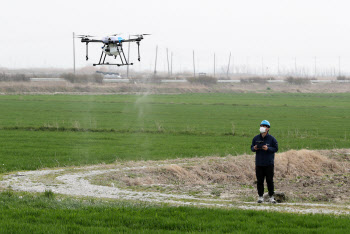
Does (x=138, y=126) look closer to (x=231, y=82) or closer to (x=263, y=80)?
(x=231, y=82)

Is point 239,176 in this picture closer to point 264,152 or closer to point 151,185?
point 151,185

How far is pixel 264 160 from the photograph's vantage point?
63.4 feet

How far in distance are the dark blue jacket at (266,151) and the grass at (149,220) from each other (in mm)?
2707

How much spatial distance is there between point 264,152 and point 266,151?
82mm

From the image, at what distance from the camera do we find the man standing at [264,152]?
19047mm

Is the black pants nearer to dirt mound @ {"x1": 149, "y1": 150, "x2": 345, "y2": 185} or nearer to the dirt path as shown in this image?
the dirt path

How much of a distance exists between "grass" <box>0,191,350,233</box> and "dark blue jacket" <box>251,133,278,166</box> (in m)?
2.71

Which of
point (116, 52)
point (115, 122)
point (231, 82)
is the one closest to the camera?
point (116, 52)

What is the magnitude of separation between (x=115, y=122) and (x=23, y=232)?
49.8m

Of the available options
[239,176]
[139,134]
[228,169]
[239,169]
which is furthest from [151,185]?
[139,134]

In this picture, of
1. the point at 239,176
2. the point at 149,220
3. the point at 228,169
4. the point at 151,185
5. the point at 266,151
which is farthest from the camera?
the point at 228,169

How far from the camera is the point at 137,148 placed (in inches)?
1599

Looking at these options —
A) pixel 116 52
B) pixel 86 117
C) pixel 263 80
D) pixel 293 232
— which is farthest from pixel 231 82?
pixel 293 232

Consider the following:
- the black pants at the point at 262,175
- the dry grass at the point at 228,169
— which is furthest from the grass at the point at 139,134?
the black pants at the point at 262,175
